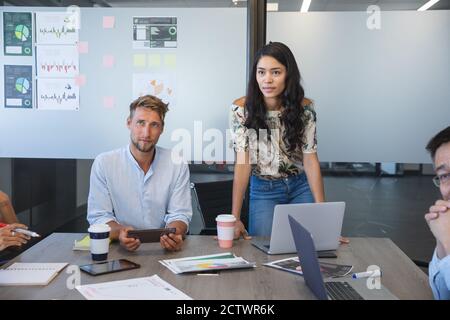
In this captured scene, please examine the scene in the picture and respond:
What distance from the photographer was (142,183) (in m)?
2.22

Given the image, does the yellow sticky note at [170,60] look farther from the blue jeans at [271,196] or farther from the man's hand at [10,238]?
the man's hand at [10,238]

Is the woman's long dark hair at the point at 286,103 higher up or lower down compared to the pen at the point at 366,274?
higher up

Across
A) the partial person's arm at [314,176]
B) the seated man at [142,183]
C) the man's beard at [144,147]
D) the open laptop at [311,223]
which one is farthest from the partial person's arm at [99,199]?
the partial person's arm at [314,176]

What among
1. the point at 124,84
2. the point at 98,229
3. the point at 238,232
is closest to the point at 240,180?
the point at 238,232

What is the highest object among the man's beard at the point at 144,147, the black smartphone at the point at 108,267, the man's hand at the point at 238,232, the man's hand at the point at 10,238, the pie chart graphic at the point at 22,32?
the pie chart graphic at the point at 22,32

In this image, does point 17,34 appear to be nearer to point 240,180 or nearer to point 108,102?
point 108,102

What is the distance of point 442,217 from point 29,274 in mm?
1246

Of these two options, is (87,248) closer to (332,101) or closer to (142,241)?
(142,241)

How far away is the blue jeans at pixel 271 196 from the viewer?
8.09ft

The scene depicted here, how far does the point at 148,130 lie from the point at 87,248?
66cm

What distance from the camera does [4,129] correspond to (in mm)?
3219

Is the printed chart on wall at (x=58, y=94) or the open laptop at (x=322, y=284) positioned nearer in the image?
the open laptop at (x=322, y=284)

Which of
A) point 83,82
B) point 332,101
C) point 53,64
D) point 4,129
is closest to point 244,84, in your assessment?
point 332,101

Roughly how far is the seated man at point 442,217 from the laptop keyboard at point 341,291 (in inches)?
9.2
